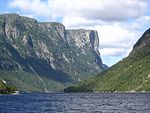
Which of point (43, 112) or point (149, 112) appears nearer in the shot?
point (149, 112)

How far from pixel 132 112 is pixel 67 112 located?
25697 mm

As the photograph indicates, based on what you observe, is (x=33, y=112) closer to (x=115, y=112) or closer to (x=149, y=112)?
(x=115, y=112)

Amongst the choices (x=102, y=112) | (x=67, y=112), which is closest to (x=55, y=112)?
(x=67, y=112)

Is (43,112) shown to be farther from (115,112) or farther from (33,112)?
(115,112)

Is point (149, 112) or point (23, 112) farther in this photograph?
point (23, 112)

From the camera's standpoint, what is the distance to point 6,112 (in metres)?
159

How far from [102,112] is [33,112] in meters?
27.5

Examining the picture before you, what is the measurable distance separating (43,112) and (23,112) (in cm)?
825

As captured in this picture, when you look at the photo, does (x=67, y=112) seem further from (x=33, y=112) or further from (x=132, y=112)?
(x=132, y=112)

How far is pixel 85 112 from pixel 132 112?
729 inches

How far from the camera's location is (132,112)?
504 ft

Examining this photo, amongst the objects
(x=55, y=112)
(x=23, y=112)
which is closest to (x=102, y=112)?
(x=55, y=112)

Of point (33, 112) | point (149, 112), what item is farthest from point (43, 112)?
point (149, 112)

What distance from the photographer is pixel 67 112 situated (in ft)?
520
